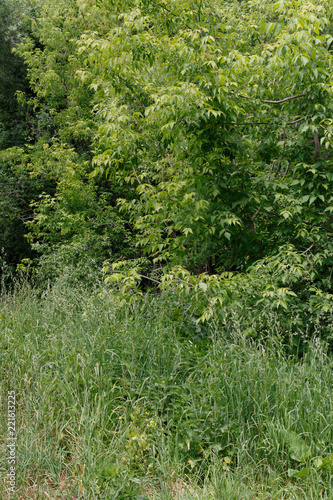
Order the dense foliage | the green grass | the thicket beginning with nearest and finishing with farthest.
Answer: the green grass < the thicket < the dense foliage

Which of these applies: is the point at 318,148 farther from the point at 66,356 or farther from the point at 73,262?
the point at 73,262

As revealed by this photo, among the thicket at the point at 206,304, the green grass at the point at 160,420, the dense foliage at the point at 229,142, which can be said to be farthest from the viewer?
the dense foliage at the point at 229,142

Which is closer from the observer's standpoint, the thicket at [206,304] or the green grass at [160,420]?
the green grass at [160,420]

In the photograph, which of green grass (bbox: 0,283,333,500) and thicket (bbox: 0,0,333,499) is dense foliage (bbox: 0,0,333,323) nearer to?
thicket (bbox: 0,0,333,499)

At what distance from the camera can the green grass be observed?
231cm

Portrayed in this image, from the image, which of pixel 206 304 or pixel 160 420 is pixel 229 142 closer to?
pixel 206 304

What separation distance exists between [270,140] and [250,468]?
10.4 feet

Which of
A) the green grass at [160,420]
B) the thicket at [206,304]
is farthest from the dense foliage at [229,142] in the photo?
the green grass at [160,420]

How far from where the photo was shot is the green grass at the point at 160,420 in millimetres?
2309

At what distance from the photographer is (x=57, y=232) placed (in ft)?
32.3

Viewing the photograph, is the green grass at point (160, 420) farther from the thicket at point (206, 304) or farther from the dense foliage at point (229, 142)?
the dense foliage at point (229, 142)

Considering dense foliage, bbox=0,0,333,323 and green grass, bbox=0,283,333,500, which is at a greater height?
dense foliage, bbox=0,0,333,323

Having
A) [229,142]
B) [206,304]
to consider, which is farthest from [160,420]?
[229,142]

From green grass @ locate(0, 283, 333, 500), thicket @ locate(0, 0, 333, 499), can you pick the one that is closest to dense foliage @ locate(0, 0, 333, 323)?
thicket @ locate(0, 0, 333, 499)
